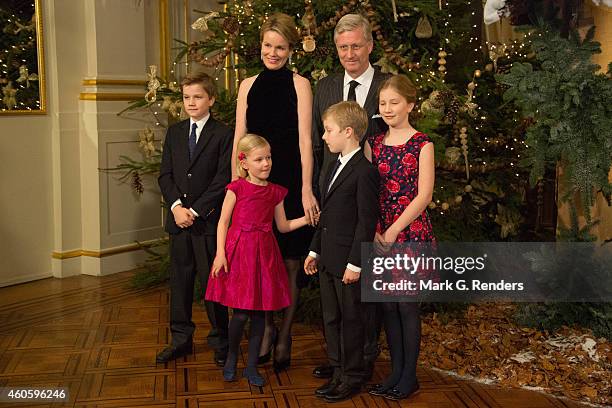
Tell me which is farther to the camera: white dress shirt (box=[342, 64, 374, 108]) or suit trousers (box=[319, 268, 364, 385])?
white dress shirt (box=[342, 64, 374, 108])

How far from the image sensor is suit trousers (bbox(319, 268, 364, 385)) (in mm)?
3424

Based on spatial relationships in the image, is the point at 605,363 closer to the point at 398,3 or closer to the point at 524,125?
the point at 524,125

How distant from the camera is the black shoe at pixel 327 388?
11.6ft

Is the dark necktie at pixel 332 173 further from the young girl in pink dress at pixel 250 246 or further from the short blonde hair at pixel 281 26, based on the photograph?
the short blonde hair at pixel 281 26

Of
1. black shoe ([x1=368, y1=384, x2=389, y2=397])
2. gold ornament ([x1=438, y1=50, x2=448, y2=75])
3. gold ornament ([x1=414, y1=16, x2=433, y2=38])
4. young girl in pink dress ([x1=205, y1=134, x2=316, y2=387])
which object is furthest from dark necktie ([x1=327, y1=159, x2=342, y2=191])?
gold ornament ([x1=414, y1=16, x2=433, y2=38])

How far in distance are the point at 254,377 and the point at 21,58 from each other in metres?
3.27

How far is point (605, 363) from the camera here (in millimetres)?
3951

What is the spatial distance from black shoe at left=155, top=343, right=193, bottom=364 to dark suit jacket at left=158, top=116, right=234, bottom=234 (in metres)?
0.62

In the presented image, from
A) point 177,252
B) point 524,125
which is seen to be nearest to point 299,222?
point 177,252

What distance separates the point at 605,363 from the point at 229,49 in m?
2.80

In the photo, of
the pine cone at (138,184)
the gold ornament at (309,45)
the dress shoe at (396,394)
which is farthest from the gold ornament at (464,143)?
the pine cone at (138,184)

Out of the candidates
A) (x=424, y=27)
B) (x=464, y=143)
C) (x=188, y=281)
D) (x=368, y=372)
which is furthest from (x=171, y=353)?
(x=424, y=27)

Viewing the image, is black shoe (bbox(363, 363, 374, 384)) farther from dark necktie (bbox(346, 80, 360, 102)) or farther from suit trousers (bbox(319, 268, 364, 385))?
dark necktie (bbox(346, 80, 360, 102))

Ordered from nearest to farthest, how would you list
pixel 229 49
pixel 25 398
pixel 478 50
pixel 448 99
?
pixel 25 398 < pixel 448 99 < pixel 229 49 < pixel 478 50
